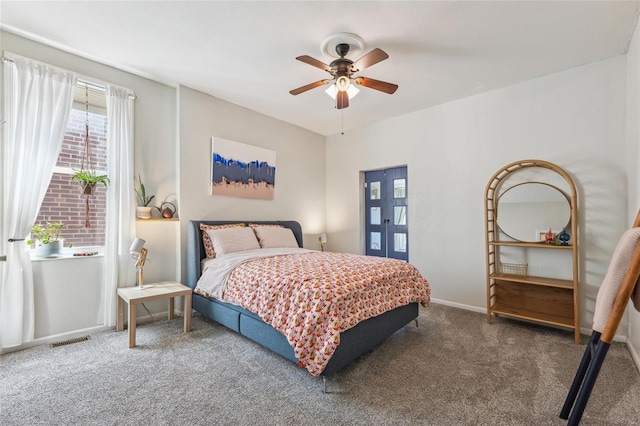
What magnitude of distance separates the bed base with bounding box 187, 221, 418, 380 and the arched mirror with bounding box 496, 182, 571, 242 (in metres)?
1.49

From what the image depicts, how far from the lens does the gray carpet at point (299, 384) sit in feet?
5.63

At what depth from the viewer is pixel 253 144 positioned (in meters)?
4.31

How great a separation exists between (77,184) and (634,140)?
5.22 m

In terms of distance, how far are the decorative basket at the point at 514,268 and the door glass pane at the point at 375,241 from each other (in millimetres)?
1828

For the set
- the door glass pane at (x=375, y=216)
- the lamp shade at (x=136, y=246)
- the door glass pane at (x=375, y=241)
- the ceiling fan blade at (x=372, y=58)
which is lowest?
the door glass pane at (x=375, y=241)

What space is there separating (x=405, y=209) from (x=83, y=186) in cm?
401

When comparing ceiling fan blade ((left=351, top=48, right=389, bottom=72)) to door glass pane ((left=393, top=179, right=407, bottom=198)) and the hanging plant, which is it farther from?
the hanging plant

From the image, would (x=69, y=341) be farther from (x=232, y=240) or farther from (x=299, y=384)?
(x=299, y=384)

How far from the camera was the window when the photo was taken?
285cm

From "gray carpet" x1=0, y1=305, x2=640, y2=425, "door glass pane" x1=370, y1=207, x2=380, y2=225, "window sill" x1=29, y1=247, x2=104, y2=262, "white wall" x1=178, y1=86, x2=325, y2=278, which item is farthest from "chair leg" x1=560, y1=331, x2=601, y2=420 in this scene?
"window sill" x1=29, y1=247, x2=104, y2=262

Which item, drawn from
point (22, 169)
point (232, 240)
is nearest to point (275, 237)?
point (232, 240)

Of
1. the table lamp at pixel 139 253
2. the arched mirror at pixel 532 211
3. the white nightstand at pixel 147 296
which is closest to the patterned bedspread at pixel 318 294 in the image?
the white nightstand at pixel 147 296

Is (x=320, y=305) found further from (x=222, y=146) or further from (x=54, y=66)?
(x=54, y=66)

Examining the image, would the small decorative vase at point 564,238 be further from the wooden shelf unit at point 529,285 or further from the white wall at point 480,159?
the white wall at point 480,159
